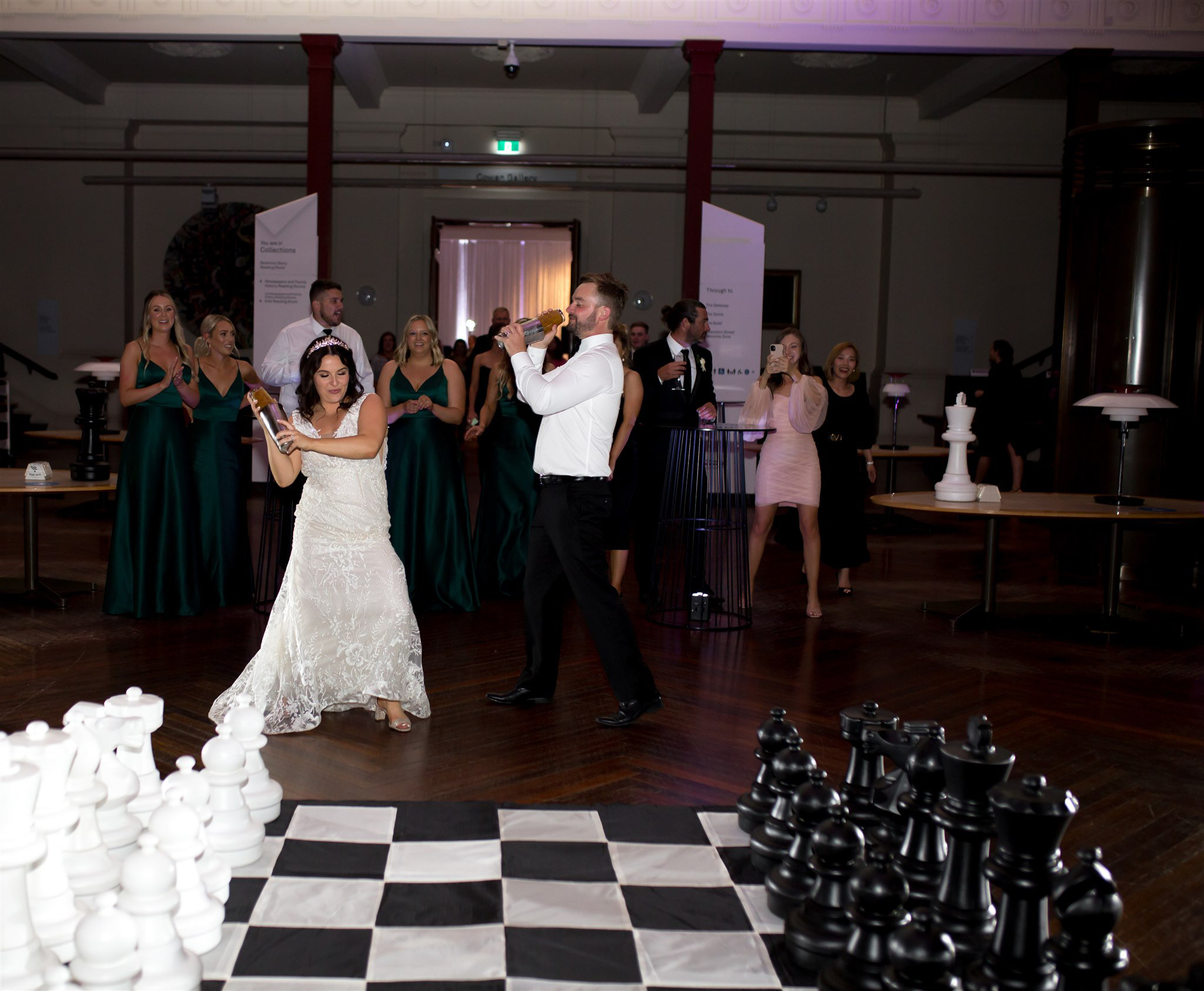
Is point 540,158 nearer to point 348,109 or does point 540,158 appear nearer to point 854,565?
point 348,109

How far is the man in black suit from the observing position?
5582 mm

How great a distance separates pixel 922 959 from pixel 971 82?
39.6 ft

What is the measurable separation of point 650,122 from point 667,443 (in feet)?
29.7

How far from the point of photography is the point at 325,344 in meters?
3.71

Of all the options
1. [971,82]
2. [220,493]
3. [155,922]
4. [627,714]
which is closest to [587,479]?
[627,714]

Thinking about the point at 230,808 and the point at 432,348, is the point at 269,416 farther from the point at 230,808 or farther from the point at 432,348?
the point at 432,348

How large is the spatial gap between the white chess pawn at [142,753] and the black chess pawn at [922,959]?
1.42 meters

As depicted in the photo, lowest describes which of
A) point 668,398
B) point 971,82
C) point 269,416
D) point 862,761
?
point 862,761

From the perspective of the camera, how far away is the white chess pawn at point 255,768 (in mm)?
2490

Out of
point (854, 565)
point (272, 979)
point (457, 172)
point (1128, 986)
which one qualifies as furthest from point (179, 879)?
point (457, 172)

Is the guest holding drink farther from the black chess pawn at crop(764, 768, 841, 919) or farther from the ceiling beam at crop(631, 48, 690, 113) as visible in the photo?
the ceiling beam at crop(631, 48, 690, 113)

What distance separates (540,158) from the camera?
1289cm

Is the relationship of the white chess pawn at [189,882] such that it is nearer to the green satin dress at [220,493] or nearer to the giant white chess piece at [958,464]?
the green satin dress at [220,493]

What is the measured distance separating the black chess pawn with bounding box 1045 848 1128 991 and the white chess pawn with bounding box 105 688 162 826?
164 centimetres
